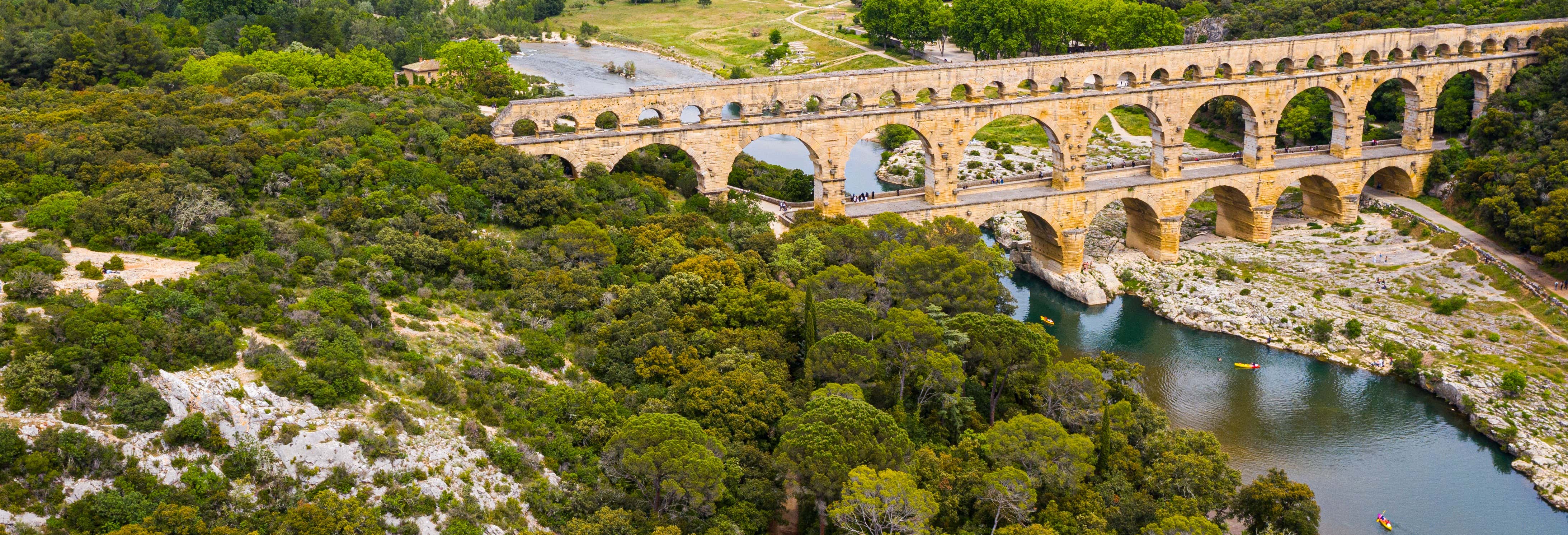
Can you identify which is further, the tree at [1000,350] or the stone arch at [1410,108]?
the stone arch at [1410,108]

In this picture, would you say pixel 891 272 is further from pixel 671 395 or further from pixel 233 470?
pixel 233 470

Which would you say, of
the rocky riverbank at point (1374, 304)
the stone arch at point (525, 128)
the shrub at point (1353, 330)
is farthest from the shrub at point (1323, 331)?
the stone arch at point (525, 128)

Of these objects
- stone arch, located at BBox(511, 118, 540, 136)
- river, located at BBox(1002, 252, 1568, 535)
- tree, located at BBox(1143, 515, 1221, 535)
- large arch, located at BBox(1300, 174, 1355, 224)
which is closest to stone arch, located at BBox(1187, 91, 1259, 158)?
large arch, located at BBox(1300, 174, 1355, 224)

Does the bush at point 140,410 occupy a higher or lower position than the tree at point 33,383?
lower

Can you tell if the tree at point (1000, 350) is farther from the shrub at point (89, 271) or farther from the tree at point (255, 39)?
the tree at point (255, 39)

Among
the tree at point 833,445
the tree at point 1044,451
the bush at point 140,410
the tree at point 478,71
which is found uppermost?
the tree at point 478,71

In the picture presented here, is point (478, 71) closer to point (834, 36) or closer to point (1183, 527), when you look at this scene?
point (1183, 527)

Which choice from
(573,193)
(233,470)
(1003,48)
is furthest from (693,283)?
(1003,48)

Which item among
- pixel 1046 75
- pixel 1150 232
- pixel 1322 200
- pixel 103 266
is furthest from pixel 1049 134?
pixel 103 266
